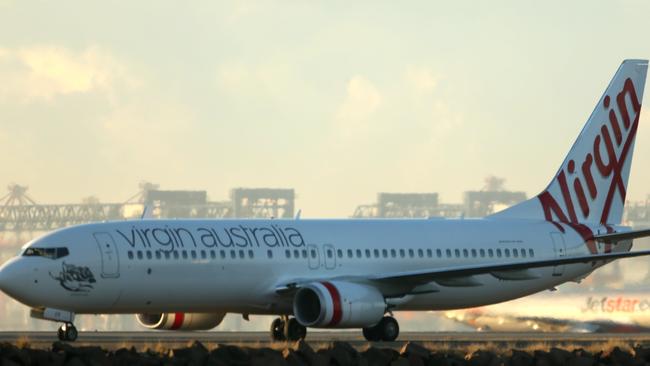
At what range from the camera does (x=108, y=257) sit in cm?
4609

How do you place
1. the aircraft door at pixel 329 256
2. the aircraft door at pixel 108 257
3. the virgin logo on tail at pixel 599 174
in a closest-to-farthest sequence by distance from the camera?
the aircraft door at pixel 108 257
the aircraft door at pixel 329 256
the virgin logo on tail at pixel 599 174

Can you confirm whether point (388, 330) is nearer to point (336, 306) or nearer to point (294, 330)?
point (336, 306)

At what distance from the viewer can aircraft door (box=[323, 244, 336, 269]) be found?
50156 mm

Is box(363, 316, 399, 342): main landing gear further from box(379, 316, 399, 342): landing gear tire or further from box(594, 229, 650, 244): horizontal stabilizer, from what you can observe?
box(594, 229, 650, 244): horizontal stabilizer

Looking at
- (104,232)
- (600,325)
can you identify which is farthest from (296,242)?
(600,325)

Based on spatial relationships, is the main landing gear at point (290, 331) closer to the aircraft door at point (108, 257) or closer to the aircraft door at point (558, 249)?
the aircraft door at point (108, 257)

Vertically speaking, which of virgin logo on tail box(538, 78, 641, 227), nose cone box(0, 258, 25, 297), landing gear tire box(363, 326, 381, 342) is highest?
virgin logo on tail box(538, 78, 641, 227)

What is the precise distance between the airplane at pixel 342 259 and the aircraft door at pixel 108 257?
0.13ft

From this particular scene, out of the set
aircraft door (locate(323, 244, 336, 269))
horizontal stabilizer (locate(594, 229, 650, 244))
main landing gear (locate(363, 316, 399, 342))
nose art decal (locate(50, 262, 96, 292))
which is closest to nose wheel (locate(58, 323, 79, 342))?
nose art decal (locate(50, 262, 96, 292))

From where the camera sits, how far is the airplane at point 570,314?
73.2 m

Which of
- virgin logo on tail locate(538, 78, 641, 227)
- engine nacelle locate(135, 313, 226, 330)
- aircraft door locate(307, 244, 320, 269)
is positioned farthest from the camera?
virgin logo on tail locate(538, 78, 641, 227)

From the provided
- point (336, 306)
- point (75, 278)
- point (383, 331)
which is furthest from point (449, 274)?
point (75, 278)

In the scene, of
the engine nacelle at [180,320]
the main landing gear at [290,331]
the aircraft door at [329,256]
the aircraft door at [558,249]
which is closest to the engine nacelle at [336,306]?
the main landing gear at [290,331]

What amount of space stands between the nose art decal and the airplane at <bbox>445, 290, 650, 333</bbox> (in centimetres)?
3017
